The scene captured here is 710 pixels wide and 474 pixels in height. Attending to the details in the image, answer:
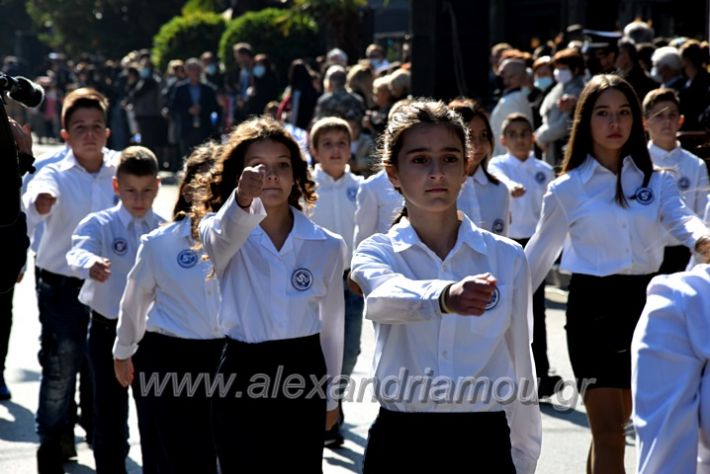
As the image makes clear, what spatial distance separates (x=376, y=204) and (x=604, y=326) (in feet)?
6.84

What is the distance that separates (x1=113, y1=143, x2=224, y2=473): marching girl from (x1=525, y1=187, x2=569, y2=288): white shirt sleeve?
141 cm

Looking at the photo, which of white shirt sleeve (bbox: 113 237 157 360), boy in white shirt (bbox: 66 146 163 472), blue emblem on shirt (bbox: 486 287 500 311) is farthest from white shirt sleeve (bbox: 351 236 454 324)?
boy in white shirt (bbox: 66 146 163 472)

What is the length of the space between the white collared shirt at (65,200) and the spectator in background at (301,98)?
35.1ft

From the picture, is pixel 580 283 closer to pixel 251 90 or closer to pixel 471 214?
pixel 471 214

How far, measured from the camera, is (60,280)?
7762mm

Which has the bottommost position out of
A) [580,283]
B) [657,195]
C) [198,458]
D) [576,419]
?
[576,419]

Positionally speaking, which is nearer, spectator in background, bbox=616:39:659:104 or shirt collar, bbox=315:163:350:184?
shirt collar, bbox=315:163:350:184

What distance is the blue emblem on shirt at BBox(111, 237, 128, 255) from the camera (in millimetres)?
7105

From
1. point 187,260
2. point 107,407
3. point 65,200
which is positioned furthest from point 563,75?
point 187,260

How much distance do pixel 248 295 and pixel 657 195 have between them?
2094mm

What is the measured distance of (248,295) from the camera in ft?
17.8

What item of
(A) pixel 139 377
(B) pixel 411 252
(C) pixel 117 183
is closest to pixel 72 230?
(C) pixel 117 183

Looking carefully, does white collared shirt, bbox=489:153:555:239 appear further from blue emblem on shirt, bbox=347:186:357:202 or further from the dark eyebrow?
the dark eyebrow

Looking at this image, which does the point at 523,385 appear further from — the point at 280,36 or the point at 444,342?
the point at 280,36
